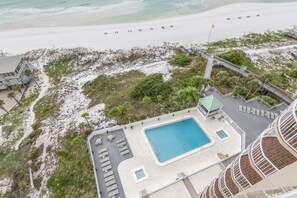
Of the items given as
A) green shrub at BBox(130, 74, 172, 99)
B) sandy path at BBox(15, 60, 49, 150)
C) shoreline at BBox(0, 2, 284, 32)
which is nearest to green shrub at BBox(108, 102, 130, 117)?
green shrub at BBox(130, 74, 172, 99)

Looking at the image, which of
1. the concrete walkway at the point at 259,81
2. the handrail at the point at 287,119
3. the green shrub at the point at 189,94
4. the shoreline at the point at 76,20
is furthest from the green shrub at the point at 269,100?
the shoreline at the point at 76,20

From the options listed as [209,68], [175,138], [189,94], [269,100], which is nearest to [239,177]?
[175,138]

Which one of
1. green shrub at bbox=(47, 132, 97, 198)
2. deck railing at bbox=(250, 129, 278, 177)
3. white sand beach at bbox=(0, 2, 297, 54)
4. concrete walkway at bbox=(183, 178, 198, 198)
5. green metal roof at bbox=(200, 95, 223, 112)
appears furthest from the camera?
white sand beach at bbox=(0, 2, 297, 54)

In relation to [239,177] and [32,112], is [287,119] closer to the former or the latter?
[239,177]


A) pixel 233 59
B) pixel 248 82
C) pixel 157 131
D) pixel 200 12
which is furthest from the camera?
pixel 200 12

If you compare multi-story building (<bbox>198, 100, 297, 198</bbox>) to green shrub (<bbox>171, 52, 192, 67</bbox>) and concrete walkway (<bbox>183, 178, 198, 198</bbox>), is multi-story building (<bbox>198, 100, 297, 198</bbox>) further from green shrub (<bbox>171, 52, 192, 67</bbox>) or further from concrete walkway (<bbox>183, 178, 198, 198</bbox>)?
green shrub (<bbox>171, 52, 192, 67</bbox>)

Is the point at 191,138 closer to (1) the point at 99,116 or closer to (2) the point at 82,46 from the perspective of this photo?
(1) the point at 99,116

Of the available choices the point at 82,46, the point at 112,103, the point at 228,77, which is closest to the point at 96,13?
the point at 82,46
